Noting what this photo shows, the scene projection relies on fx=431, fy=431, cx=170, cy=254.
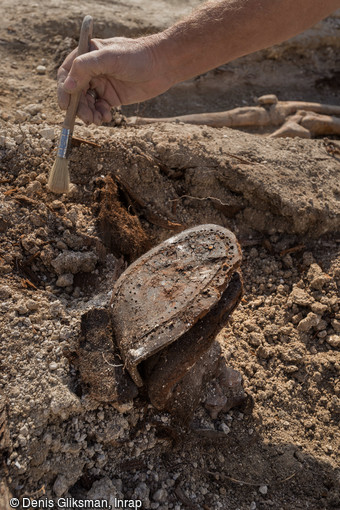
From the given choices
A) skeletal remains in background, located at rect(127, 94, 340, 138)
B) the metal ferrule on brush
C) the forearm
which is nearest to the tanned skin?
the forearm

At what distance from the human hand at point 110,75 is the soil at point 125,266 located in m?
0.28

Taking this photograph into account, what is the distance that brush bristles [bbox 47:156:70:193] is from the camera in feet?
8.90

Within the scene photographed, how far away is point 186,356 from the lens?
208 centimetres

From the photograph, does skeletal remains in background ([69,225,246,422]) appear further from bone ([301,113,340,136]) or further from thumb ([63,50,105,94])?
bone ([301,113,340,136])

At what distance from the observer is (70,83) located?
2576 millimetres

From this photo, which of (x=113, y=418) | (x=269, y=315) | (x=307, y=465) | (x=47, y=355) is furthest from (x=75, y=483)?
(x=269, y=315)

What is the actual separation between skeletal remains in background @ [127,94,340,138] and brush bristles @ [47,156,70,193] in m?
1.64

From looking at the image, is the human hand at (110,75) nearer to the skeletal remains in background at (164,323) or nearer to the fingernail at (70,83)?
the fingernail at (70,83)

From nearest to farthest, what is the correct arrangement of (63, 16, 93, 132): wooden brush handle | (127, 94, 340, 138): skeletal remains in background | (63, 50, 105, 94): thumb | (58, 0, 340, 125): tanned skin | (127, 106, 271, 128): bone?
(63, 50, 105, 94): thumb → (63, 16, 93, 132): wooden brush handle → (58, 0, 340, 125): tanned skin → (127, 106, 271, 128): bone → (127, 94, 340, 138): skeletal remains in background

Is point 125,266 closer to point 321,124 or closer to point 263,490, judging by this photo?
point 263,490

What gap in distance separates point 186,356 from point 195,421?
21.6 inches

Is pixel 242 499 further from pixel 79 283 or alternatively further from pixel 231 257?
pixel 79 283

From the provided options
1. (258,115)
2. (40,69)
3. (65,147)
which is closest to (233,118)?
(258,115)

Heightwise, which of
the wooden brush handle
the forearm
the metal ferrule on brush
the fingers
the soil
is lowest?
the soil
